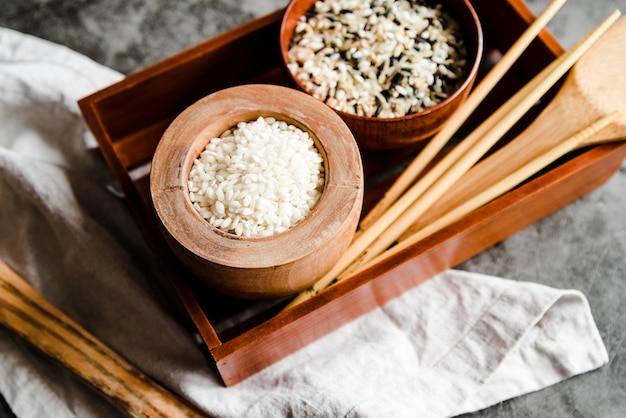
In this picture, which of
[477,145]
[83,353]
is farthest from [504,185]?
[83,353]

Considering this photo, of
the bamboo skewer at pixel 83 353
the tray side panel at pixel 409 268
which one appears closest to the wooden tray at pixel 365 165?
the tray side panel at pixel 409 268

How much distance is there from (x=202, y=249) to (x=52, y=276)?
0.42 m

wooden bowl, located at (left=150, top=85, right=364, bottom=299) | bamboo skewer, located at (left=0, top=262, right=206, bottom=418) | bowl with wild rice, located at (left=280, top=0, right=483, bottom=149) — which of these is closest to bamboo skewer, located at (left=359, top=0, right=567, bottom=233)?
bowl with wild rice, located at (left=280, top=0, right=483, bottom=149)

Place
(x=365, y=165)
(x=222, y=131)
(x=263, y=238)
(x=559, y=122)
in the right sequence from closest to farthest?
1. (x=263, y=238)
2. (x=222, y=131)
3. (x=559, y=122)
4. (x=365, y=165)

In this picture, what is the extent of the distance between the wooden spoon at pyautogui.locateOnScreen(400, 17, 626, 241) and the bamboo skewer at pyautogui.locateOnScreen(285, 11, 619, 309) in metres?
0.03

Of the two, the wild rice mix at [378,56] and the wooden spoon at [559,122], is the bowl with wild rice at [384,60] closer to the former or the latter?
the wild rice mix at [378,56]

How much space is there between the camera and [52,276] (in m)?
1.22

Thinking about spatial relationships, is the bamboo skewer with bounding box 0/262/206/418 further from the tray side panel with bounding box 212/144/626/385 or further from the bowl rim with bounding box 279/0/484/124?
the bowl rim with bounding box 279/0/484/124

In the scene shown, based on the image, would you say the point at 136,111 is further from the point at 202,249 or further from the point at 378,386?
the point at 378,386

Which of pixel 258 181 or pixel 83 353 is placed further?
pixel 83 353

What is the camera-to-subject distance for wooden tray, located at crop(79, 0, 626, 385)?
104 cm

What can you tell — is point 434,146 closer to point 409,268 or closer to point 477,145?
point 477,145

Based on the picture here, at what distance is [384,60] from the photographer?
1143 millimetres

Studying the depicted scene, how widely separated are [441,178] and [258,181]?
29 centimetres
